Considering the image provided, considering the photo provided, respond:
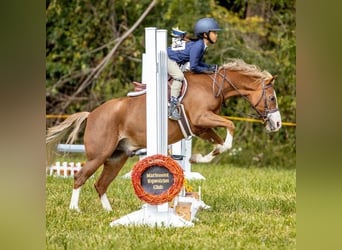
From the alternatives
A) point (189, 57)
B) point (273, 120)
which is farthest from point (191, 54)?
point (273, 120)

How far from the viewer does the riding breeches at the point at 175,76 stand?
18.1 feet

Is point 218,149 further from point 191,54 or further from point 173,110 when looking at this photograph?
point 191,54

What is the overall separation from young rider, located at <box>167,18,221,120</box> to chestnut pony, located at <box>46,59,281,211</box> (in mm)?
109

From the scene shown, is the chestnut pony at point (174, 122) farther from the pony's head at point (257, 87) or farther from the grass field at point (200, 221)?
the grass field at point (200, 221)

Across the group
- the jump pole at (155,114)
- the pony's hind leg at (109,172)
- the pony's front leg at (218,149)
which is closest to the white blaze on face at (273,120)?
the pony's front leg at (218,149)

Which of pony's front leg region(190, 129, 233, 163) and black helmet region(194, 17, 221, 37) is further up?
black helmet region(194, 17, 221, 37)

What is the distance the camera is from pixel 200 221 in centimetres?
522

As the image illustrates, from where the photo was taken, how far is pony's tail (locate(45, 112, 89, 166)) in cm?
606

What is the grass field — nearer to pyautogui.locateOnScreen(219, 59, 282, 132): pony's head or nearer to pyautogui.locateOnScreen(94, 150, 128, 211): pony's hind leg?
pyautogui.locateOnScreen(94, 150, 128, 211): pony's hind leg

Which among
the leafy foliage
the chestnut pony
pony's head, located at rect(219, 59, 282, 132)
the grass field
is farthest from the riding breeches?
the leafy foliage

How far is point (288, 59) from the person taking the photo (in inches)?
493

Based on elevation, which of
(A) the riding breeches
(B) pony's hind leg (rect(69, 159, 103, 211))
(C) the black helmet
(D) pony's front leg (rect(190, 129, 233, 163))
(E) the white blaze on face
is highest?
(C) the black helmet

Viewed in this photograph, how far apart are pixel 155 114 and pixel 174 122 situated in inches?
33.5
